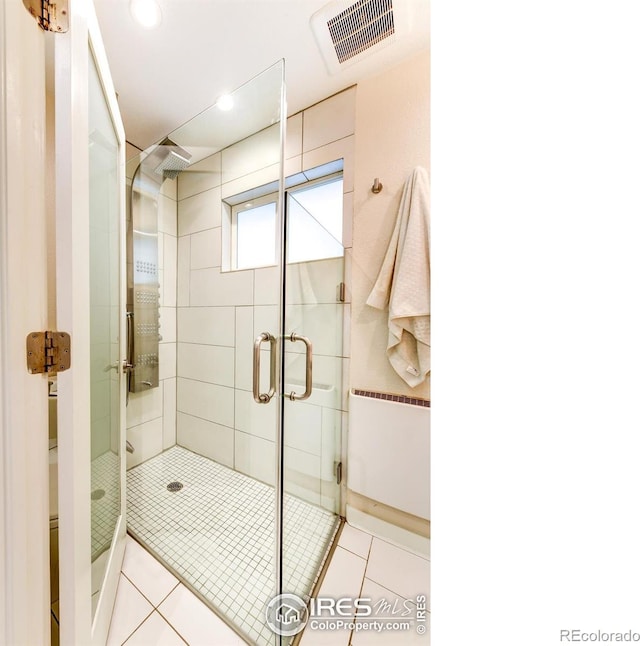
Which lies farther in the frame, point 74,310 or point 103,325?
point 103,325

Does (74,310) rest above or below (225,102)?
below

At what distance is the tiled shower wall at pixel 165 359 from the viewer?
172 centimetres

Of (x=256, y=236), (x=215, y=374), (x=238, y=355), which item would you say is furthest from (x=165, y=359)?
(x=256, y=236)

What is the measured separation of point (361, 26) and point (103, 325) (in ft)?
5.21

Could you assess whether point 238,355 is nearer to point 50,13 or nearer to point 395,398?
point 395,398

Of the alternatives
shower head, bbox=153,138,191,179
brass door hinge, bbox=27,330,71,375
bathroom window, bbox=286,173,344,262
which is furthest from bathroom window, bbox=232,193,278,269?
brass door hinge, bbox=27,330,71,375

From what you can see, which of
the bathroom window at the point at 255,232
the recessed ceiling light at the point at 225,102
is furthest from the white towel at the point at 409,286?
the recessed ceiling light at the point at 225,102

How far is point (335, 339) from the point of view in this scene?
1389 mm

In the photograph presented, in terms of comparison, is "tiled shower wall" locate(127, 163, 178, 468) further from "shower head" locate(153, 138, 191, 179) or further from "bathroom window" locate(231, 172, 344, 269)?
"bathroom window" locate(231, 172, 344, 269)

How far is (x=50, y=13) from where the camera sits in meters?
0.55

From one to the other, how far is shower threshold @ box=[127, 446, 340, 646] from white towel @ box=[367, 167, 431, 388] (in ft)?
2.57
